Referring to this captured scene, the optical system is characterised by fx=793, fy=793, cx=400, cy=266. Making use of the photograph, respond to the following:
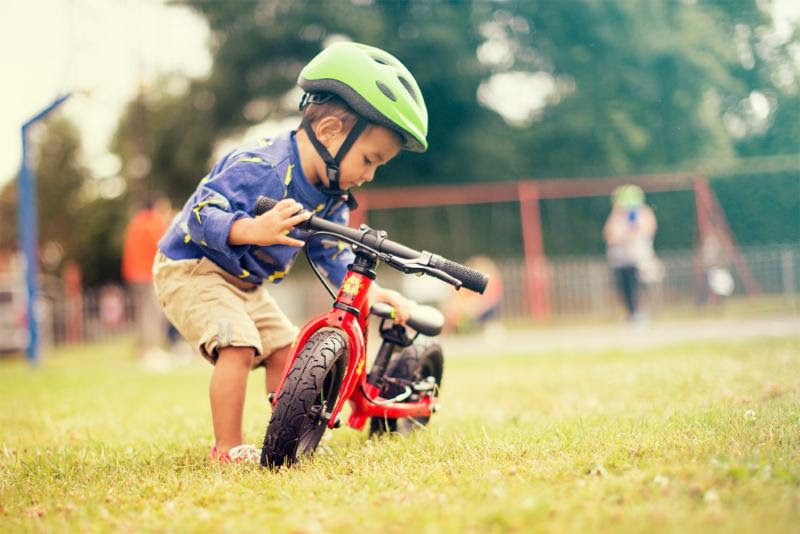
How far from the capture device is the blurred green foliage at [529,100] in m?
18.0

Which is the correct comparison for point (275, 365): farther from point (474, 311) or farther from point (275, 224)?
point (474, 311)

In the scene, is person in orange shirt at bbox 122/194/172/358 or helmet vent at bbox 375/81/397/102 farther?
person in orange shirt at bbox 122/194/172/358

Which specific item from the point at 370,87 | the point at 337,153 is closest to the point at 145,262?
the point at 337,153

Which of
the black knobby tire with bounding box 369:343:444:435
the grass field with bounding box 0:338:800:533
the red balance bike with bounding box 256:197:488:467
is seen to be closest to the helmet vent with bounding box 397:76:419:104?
the red balance bike with bounding box 256:197:488:467

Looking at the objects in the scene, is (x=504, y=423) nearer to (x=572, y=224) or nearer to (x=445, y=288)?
(x=445, y=288)

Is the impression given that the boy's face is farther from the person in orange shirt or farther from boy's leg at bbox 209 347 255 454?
the person in orange shirt

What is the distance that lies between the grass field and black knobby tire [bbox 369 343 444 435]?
125mm

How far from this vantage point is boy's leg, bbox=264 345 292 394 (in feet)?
13.1

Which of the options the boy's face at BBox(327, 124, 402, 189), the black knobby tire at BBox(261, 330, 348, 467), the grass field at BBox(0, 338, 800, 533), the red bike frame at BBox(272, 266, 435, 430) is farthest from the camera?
the boy's face at BBox(327, 124, 402, 189)

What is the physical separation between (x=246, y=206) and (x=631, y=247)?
9.31m

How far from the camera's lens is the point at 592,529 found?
2129 mm

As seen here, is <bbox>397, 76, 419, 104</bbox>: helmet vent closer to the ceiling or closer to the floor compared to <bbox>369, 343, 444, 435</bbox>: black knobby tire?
closer to the ceiling

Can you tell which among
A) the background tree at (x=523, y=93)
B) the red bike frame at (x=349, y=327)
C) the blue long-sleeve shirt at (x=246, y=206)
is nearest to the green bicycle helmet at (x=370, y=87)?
the blue long-sleeve shirt at (x=246, y=206)

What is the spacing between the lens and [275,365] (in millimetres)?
4004
